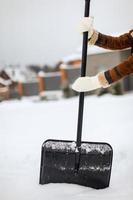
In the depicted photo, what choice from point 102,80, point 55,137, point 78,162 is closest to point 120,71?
point 102,80

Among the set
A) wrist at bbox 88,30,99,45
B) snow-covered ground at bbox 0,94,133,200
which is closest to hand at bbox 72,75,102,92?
wrist at bbox 88,30,99,45

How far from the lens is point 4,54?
132 centimetres

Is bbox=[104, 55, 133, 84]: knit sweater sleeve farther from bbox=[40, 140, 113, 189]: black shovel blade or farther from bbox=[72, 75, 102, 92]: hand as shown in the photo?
bbox=[40, 140, 113, 189]: black shovel blade

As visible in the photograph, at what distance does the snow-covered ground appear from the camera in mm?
966

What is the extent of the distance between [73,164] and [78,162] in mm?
18

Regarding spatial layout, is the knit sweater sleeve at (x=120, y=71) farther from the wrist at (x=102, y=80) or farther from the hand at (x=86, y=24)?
the hand at (x=86, y=24)

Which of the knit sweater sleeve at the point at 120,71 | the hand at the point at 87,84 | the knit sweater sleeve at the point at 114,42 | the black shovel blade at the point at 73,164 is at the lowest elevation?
the black shovel blade at the point at 73,164

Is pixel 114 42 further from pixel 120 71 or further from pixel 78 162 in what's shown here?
pixel 78 162

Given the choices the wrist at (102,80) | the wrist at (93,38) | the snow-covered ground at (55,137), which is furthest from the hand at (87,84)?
the snow-covered ground at (55,137)

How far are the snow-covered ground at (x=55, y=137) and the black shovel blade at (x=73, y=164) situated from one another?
3 cm

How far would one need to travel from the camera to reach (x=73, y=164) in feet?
3.35

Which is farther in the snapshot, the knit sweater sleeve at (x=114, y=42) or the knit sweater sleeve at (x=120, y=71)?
the knit sweater sleeve at (x=114, y=42)

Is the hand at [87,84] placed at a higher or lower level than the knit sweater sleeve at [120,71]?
lower

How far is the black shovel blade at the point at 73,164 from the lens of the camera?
101cm
